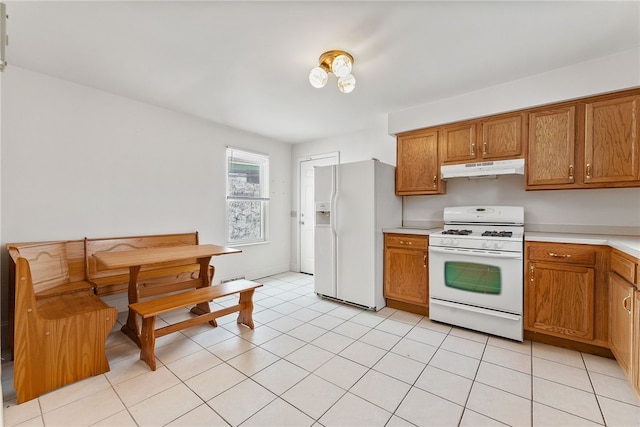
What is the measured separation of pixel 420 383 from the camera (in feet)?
6.22

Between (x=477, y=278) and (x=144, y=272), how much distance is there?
3.37 m

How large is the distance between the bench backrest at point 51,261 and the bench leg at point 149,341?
39.0 inches

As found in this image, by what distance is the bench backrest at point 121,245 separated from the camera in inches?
108

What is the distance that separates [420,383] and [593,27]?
8.81 feet

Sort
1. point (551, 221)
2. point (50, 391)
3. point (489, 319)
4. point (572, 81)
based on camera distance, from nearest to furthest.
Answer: point (50, 391) < point (572, 81) < point (489, 319) < point (551, 221)

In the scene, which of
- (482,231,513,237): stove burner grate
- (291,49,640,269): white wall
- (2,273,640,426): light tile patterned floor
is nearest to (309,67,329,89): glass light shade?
(291,49,640,269): white wall

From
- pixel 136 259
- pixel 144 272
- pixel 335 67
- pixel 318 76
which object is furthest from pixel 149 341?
pixel 335 67

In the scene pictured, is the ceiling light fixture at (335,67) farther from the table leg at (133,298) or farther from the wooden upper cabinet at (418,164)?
the table leg at (133,298)

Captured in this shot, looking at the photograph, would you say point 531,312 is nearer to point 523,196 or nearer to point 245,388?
point 523,196

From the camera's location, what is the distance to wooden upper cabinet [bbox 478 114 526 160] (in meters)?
2.71

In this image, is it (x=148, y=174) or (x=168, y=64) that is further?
(x=148, y=174)

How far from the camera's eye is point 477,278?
265cm

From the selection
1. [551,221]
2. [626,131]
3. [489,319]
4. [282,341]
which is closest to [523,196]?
[551,221]

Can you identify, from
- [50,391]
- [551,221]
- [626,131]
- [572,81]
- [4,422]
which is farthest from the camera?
[551,221]
